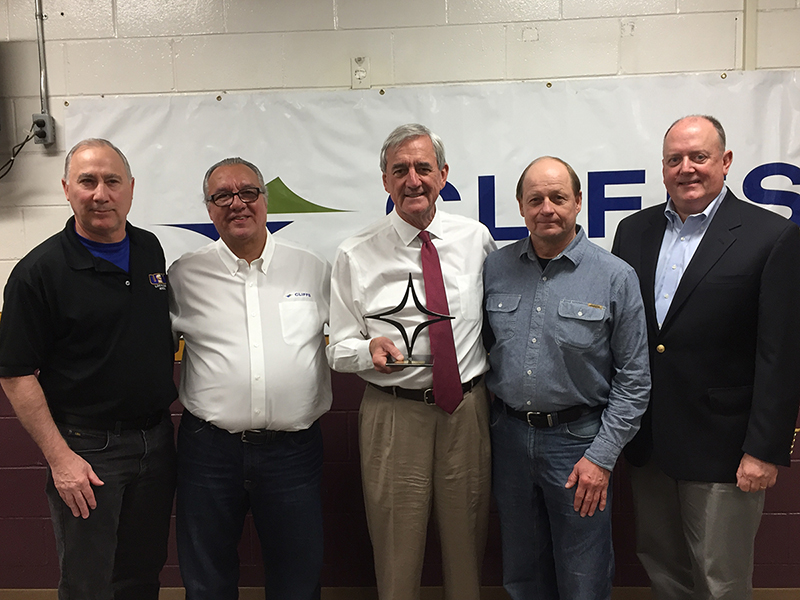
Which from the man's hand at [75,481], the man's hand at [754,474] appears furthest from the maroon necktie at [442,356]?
the man's hand at [75,481]

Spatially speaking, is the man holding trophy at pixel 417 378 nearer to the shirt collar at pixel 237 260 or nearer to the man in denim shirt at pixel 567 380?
the man in denim shirt at pixel 567 380

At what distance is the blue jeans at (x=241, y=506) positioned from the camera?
1859mm

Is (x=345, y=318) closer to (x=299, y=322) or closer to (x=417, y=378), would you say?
(x=299, y=322)

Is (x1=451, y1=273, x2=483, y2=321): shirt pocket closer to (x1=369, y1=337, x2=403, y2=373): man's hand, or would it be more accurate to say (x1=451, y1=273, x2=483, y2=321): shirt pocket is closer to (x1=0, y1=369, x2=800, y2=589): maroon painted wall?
(x1=369, y1=337, x2=403, y2=373): man's hand

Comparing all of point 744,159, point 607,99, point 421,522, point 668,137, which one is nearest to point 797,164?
point 744,159

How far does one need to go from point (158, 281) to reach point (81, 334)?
1.00ft

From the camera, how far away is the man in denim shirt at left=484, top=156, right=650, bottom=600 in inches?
65.8

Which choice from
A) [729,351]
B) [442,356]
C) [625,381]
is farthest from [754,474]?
[442,356]

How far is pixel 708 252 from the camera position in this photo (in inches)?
66.9

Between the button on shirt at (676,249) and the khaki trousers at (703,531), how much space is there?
1.92 ft

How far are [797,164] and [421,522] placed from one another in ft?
7.56

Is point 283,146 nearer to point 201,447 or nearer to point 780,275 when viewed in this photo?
point 201,447

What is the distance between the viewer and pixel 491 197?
8.22 ft

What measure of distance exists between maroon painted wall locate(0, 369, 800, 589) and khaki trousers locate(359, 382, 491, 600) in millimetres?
686
